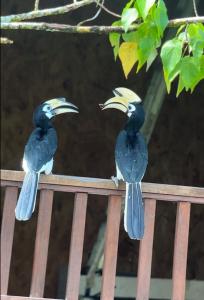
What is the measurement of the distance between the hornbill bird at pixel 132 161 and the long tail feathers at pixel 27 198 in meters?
0.40

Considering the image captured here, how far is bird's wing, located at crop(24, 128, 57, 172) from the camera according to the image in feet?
10.9

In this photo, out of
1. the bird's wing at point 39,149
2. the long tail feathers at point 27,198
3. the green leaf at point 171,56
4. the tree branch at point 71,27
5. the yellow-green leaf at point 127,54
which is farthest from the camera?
the bird's wing at point 39,149

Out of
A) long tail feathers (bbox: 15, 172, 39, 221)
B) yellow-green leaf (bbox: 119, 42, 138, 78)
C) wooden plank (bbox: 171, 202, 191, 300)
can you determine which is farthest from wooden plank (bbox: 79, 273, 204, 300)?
yellow-green leaf (bbox: 119, 42, 138, 78)

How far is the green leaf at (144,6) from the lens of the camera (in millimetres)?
2551

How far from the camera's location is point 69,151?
5.80 metres

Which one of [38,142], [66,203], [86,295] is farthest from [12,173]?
[66,203]

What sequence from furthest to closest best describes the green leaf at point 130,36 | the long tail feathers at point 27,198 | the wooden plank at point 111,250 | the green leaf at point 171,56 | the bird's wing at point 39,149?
the bird's wing at point 39,149 < the wooden plank at point 111,250 < the long tail feathers at point 27,198 < the green leaf at point 130,36 < the green leaf at point 171,56

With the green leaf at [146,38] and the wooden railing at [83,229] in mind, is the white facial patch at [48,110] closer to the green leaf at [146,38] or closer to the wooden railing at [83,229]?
the wooden railing at [83,229]

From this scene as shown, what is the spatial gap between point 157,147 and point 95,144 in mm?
531

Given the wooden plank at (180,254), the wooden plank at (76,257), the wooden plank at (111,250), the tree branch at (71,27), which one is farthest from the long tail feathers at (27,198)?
the tree branch at (71,27)

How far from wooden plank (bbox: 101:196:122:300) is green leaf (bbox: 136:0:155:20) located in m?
1.01

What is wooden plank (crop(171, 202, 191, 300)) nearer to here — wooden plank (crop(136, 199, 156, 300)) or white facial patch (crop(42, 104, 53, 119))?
wooden plank (crop(136, 199, 156, 300))

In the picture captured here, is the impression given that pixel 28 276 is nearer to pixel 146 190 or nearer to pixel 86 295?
pixel 86 295

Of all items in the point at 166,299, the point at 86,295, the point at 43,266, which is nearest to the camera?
the point at 43,266
